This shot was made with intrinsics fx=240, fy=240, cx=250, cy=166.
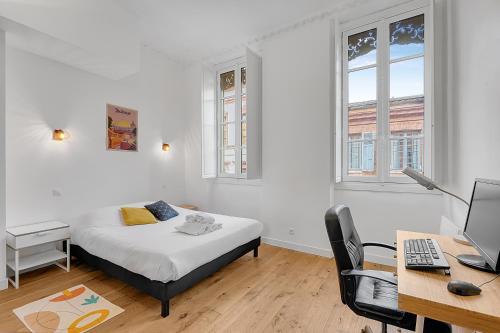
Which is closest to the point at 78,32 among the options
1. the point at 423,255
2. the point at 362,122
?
the point at 362,122

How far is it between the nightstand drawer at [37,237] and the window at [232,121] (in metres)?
2.62

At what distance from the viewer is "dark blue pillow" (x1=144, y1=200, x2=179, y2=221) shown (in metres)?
3.53

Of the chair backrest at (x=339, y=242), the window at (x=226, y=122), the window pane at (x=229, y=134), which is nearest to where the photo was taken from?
the chair backrest at (x=339, y=242)

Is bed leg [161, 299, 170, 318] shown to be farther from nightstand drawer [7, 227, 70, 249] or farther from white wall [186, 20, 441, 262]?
white wall [186, 20, 441, 262]

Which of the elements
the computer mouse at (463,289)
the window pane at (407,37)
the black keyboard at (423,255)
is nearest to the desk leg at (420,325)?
the black keyboard at (423,255)

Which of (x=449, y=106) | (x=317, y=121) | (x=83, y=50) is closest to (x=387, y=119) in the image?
(x=449, y=106)

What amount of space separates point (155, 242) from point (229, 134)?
8.93 ft

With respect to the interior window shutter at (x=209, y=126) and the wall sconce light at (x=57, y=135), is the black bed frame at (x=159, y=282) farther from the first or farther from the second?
the interior window shutter at (x=209, y=126)

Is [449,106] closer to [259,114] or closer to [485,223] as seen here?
[485,223]

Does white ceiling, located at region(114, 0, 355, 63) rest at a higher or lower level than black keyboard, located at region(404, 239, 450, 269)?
higher

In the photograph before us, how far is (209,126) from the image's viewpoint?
483 centimetres

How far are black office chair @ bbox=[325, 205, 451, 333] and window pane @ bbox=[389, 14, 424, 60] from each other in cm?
257

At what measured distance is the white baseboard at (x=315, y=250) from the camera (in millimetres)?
3115

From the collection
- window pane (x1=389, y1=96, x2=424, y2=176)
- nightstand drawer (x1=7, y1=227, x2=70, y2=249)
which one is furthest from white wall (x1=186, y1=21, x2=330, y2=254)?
nightstand drawer (x1=7, y1=227, x2=70, y2=249)
